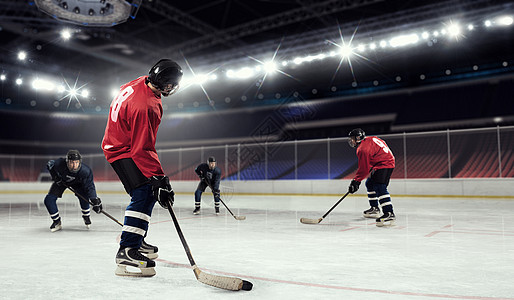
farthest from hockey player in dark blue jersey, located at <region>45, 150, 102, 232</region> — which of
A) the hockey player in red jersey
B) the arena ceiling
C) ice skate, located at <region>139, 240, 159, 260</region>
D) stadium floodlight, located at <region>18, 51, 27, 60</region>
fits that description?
stadium floodlight, located at <region>18, 51, 27, 60</region>

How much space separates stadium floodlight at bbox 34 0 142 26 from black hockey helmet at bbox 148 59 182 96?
632cm

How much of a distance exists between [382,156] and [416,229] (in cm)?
116

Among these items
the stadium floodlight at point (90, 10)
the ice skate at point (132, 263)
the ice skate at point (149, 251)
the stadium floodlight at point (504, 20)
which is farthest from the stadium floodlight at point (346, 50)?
the ice skate at point (132, 263)

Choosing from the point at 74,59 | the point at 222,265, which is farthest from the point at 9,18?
the point at 222,265

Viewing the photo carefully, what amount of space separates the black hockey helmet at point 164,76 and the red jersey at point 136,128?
0.07 meters

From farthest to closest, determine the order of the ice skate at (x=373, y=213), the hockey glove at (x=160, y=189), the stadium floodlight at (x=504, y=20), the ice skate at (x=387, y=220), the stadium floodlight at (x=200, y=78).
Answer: the stadium floodlight at (x=200, y=78)
the stadium floodlight at (x=504, y=20)
the ice skate at (x=373, y=213)
the ice skate at (x=387, y=220)
the hockey glove at (x=160, y=189)

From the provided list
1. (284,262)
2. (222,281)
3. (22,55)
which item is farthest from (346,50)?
(222,281)

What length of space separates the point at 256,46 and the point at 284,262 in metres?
13.9

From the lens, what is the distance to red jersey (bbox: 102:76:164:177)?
2727mm

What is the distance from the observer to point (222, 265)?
10.3ft

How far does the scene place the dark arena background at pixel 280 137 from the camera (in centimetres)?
292

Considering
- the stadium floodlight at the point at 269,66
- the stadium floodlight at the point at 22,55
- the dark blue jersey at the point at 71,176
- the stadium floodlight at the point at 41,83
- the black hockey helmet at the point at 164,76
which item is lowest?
the dark blue jersey at the point at 71,176

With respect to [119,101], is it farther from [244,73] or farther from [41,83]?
[41,83]

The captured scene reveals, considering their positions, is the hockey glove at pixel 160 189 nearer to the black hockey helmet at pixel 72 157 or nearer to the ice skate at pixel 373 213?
the black hockey helmet at pixel 72 157
